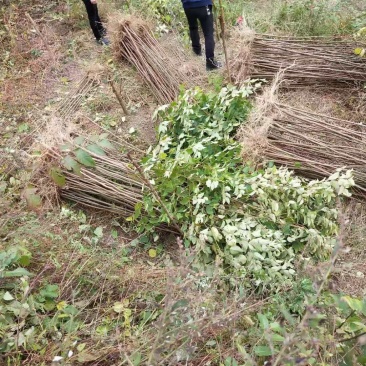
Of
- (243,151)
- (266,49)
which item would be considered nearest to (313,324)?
(243,151)

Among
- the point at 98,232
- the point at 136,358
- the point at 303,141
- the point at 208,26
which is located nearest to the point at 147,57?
the point at 208,26

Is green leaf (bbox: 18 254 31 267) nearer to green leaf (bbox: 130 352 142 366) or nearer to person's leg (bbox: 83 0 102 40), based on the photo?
green leaf (bbox: 130 352 142 366)

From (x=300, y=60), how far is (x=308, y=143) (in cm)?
126

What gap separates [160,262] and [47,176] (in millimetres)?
1195

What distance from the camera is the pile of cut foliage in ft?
7.94

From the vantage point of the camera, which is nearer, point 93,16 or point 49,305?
point 49,305

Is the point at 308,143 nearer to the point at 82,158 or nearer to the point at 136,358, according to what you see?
the point at 82,158

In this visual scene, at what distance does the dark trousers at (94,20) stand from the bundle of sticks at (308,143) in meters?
2.85

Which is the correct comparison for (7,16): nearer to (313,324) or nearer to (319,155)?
(319,155)

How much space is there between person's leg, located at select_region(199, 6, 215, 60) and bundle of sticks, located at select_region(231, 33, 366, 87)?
37 centimetres

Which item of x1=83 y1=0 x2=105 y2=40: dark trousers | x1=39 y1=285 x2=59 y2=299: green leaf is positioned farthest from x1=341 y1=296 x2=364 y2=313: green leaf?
x1=83 y1=0 x2=105 y2=40: dark trousers

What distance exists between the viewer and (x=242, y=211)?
2.62m

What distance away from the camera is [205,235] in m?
2.49

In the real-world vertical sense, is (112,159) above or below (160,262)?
above
